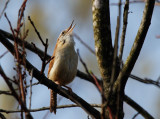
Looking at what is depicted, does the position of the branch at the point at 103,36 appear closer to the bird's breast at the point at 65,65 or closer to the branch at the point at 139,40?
the branch at the point at 139,40

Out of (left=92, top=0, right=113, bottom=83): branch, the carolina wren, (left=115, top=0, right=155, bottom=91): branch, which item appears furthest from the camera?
the carolina wren

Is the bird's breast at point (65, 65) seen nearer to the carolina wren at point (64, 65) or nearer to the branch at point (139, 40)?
the carolina wren at point (64, 65)

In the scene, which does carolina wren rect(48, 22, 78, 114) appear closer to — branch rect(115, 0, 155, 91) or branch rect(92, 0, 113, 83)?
branch rect(92, 0, 113, 83)

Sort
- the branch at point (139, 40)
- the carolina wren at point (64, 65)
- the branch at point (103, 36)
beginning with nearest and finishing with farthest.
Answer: the branch at point (139, 40) < the branch at point (103, 36) < the carolina wren at point (64, 65)

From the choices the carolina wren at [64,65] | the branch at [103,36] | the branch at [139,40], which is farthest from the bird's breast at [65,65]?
the branch at [139,40]

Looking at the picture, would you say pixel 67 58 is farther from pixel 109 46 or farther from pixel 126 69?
pixel 126 69

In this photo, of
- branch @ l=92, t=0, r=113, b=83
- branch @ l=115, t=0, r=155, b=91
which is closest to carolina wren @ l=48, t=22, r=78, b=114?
branch @ l=92, t=0, r=113, b=83

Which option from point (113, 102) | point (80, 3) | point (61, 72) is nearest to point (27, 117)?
point (113, 102)

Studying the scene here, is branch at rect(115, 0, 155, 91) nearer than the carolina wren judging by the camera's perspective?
Yes

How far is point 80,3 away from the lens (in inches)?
384

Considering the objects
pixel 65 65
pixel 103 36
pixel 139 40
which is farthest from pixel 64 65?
pixel 139 40

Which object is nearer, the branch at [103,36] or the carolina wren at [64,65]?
the branch at [103,36]

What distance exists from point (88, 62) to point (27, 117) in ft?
23.5

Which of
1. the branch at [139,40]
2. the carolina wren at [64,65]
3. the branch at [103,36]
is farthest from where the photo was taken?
the carolina wren at [64,65]
